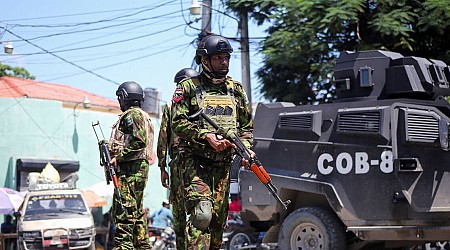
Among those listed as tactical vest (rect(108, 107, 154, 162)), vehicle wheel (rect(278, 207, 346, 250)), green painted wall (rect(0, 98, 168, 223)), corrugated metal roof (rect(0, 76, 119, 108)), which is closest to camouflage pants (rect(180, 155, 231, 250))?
tactical vest (rect(108, 107, 154, 162))

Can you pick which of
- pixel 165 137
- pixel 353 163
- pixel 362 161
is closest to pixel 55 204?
pixel 353 163

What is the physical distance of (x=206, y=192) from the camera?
231 inches

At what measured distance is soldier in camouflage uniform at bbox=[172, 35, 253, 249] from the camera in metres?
5.81

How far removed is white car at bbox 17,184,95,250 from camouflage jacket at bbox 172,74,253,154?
10.4m

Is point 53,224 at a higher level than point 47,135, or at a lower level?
lower

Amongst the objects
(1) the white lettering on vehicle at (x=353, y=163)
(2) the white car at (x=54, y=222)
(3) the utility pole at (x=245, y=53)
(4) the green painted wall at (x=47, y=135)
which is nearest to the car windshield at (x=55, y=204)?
(2) the white car at (x=54, y=222)

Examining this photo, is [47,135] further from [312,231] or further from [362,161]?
[362,161]

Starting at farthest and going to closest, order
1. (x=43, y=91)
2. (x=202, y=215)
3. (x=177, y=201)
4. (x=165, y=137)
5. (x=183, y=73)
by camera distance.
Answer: (x=43, y=91) → (x=183, y=73) → (x=165, y=137) → (x=177, y=201) → (x=202, y=215)

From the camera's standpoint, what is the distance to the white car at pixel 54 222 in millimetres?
15945

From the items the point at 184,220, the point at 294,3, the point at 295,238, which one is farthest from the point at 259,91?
the point at 184,220

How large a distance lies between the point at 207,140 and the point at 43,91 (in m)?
27.4

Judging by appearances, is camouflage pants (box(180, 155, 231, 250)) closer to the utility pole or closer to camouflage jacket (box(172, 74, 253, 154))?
camouflage jacket (box(172, 74, 253, 154))

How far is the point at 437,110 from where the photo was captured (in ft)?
32.2

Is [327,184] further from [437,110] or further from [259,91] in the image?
[259,91]
